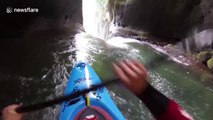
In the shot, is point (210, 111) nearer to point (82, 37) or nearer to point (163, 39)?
point (82, 37)

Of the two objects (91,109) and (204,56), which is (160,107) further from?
(204,56)

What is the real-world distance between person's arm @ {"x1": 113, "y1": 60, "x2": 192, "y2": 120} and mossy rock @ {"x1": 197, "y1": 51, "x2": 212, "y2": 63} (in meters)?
9.19

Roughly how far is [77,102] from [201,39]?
8.66m

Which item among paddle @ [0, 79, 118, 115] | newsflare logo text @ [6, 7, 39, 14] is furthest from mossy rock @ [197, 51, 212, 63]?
paddle @ [0, 79, 118, 115]

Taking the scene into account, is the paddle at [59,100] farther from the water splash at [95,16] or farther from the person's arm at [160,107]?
the water splash at [95,16]

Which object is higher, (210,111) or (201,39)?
(201,39)

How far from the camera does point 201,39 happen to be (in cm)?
1109

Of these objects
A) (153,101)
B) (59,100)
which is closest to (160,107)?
(153,101)

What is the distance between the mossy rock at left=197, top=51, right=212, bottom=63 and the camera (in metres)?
9.88

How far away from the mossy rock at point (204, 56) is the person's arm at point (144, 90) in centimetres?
919

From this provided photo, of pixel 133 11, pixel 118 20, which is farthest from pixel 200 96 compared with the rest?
pixel 118 20

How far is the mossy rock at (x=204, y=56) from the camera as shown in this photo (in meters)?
9.88

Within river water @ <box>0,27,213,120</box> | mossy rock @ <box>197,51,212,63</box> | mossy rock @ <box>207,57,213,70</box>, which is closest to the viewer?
river water @ <box>0,27,213,120</box>

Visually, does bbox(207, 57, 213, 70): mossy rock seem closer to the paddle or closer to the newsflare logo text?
the newsflare logo text
